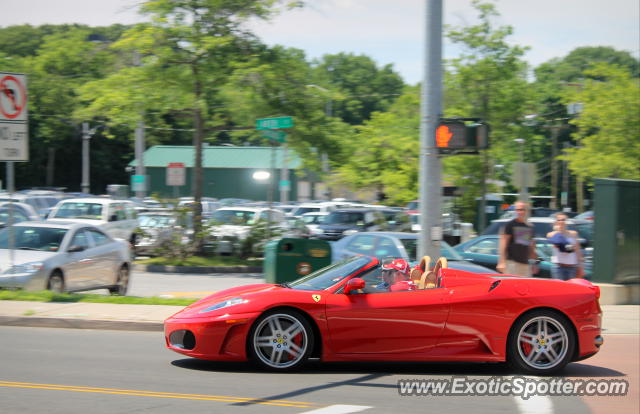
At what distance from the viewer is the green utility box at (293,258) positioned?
11.5 m

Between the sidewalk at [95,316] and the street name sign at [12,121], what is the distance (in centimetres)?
283

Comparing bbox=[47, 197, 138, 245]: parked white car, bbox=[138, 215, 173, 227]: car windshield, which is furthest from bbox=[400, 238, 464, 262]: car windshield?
bbox=[47, 197, 138, 245]: parked white car

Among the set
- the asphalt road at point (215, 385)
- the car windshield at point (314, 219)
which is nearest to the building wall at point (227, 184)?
the car windshield at point (314, 219)

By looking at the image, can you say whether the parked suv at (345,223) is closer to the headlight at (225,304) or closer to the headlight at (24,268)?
the headlight at (24,268)

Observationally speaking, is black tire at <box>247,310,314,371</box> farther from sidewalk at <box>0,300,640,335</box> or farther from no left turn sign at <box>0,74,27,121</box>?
no left turn sign at <box>0,74,27,121</box>

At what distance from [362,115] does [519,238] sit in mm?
79091

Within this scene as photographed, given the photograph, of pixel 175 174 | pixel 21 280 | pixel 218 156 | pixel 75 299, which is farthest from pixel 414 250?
pixel 218 156

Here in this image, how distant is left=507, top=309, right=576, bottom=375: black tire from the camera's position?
7.80 meters

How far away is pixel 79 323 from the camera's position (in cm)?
1057

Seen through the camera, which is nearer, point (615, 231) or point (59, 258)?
point (59, 258)

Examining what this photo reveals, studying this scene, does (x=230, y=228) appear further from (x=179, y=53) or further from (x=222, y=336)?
(x=222, y=336)

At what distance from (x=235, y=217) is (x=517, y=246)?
42.3 feet

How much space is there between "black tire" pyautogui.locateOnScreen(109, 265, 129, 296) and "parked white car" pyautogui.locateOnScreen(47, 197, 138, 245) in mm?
8328

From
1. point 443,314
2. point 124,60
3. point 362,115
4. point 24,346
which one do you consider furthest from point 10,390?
point 362,115
